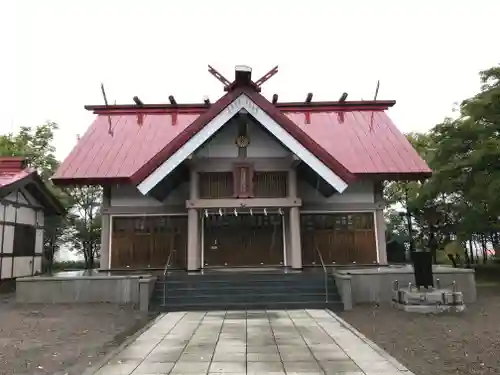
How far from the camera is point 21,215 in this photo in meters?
17.9

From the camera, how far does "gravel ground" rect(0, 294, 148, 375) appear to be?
6.06m

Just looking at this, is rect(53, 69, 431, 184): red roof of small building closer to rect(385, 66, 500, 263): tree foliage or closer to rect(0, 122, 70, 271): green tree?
rect(385, 66, 500, 263): tree foliage

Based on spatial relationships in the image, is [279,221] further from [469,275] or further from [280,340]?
[280,340]

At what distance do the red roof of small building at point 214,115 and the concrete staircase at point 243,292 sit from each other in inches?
122

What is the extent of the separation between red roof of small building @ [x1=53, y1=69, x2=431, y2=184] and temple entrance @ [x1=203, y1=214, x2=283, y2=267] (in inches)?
129

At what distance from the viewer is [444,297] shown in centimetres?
997

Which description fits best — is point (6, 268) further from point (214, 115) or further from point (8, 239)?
point (214, 115)

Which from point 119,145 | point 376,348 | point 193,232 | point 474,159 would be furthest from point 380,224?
point 119,145

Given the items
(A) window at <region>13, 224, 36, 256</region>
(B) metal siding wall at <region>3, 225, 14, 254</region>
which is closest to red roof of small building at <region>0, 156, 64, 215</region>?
(A) window at <region>13, 224, 36, 256</region>

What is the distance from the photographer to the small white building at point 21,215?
1636 centimetres

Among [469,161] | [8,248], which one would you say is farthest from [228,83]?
[8,248]

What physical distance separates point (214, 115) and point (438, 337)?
793 centimetres

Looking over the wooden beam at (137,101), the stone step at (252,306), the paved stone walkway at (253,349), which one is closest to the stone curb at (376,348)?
the paved stone walkway at (253,349)

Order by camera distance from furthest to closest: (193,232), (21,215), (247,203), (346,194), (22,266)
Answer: (21,215) → (22,266) → (346,194) → (247,203) → (193,232)
